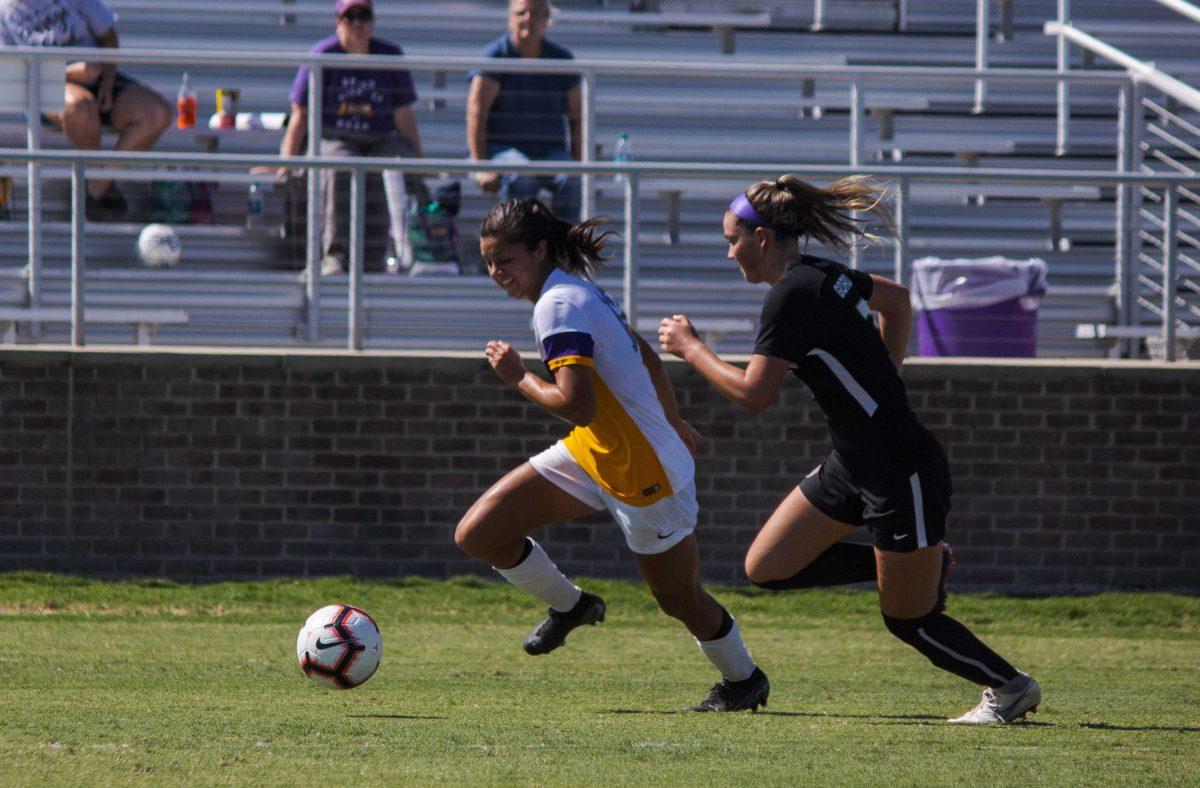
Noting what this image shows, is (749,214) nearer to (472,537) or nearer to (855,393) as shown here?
(855,393)

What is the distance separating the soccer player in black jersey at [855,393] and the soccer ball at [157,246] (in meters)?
5.53

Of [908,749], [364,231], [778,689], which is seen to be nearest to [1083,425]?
[778,689]

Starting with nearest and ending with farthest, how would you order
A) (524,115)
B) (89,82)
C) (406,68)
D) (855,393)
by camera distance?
(855,393) → (524,115) → (406,68) → (89,82)

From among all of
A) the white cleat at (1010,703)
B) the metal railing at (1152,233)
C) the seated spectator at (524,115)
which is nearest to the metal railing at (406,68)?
the seated spectator at (524,115)

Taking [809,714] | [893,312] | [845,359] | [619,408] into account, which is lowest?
[809,714]

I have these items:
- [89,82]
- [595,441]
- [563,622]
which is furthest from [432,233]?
[595,441]

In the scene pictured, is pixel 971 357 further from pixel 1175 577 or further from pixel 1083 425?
pixel 1175 577

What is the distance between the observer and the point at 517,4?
12172 mm

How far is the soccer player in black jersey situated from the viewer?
564 cm

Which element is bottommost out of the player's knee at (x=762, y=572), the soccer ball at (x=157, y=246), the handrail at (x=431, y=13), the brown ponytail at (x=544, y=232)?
the player's knee at (x=762, y=572)

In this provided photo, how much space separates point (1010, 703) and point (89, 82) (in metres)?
8.41

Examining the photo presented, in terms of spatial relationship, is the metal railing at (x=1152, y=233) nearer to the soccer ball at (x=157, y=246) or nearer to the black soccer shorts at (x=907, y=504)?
the black soccer shorts at (x=907, y=504)

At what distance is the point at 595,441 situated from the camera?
20.1ft

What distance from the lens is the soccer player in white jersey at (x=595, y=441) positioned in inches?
230
